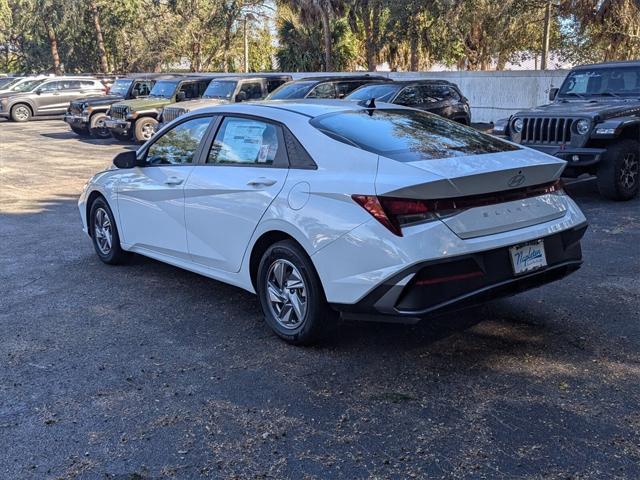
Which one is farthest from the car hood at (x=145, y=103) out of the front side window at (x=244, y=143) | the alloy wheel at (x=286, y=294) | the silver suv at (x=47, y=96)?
the alloy wheel at (x=286, y=294)

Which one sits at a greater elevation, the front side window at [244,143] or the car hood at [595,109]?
the front side window at [244,143]

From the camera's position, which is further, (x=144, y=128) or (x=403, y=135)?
(x=144, y=128)

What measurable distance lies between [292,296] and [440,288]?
111 cm

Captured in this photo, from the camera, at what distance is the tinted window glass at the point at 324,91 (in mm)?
15607

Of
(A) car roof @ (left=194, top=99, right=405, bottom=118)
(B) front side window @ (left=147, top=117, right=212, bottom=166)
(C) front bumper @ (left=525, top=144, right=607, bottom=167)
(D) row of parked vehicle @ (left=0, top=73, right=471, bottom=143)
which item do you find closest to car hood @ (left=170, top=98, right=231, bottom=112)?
(D) row of parked vehicle @ (left=0, top=73, right=471, bottom=143)

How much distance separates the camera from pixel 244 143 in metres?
5.20

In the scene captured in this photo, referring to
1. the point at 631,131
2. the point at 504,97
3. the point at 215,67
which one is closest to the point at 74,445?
the point at 631,131

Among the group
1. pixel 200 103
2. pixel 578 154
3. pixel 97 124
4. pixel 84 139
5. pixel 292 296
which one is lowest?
pixel 84 139

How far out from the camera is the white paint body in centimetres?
396

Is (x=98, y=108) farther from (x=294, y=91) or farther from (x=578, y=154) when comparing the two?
(x=578, y=154)

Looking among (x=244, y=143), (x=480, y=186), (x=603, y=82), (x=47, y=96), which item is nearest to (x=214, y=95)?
(x=603, y=82)

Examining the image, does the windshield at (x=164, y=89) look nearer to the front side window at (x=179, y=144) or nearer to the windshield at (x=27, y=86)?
the windshield at (x=27, y=86)

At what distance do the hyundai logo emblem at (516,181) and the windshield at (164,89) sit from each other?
656 inches

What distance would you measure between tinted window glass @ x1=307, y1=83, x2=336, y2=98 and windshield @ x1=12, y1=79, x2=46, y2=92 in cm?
1754
